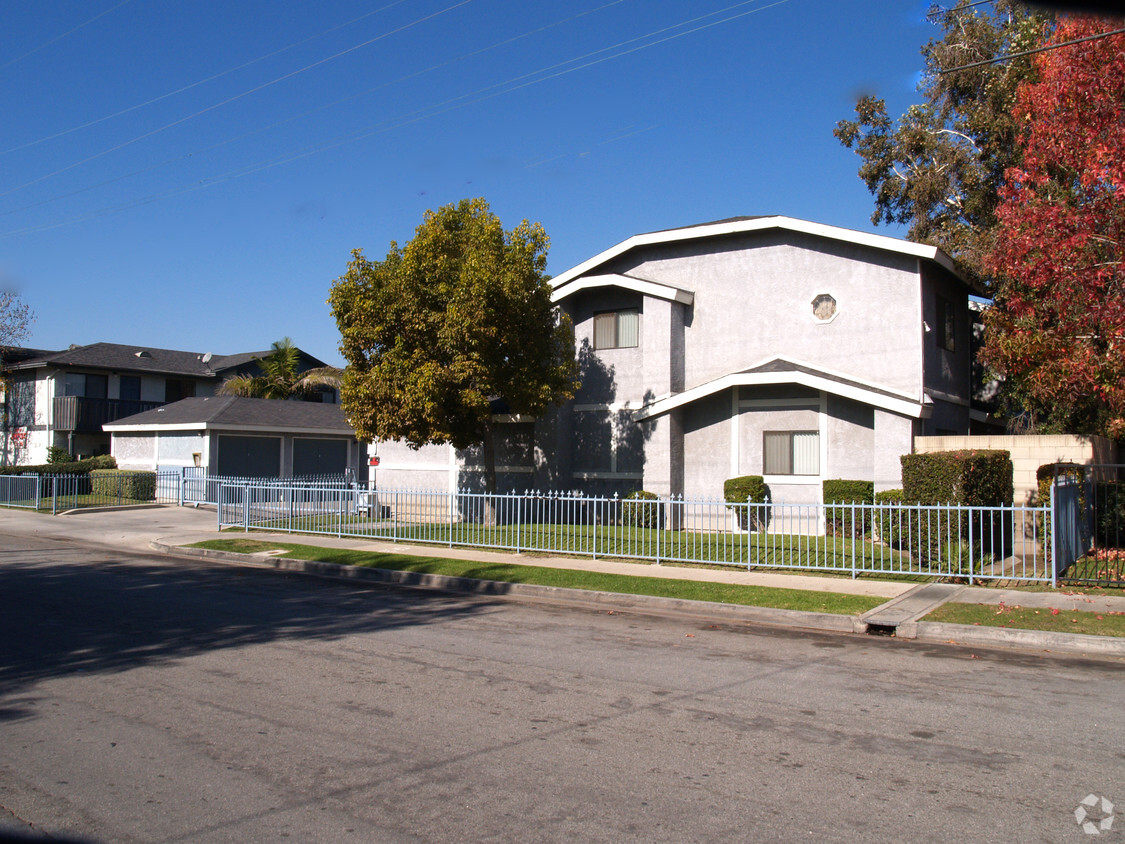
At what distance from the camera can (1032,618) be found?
422 inches

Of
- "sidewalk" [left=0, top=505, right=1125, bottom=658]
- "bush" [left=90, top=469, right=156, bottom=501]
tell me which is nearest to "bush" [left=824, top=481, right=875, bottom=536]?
"sidewalk" [left=0, top=505, right=1125, bottom=658]

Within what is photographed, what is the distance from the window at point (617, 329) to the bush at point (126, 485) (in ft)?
57.0

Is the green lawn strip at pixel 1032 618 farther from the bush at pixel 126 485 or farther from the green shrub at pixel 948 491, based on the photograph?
the bush at pixel 126 485

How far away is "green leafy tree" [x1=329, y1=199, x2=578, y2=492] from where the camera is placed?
800 inches

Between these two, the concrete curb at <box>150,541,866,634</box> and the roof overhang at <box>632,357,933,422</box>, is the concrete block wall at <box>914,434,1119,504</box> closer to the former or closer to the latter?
the roof overhang at <box>632,357,933,422</box>

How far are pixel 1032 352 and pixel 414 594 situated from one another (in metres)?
11.5

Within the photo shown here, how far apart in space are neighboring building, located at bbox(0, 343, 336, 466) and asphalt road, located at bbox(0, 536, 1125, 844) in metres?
34.4

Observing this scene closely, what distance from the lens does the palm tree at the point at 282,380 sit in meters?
43.2

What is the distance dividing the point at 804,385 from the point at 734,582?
309 inches

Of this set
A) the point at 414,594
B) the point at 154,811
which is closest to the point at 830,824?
the point at 154,811

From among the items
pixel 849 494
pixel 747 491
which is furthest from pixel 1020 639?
pixel 747 491

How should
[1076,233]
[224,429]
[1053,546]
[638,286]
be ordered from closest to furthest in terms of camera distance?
1. [1053,546]
2. [1076,233]
3. [638,286]
4. [224,429]

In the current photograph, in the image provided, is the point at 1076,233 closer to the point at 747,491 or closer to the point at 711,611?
the point at 747,491

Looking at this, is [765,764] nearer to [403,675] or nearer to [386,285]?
[403,675]
